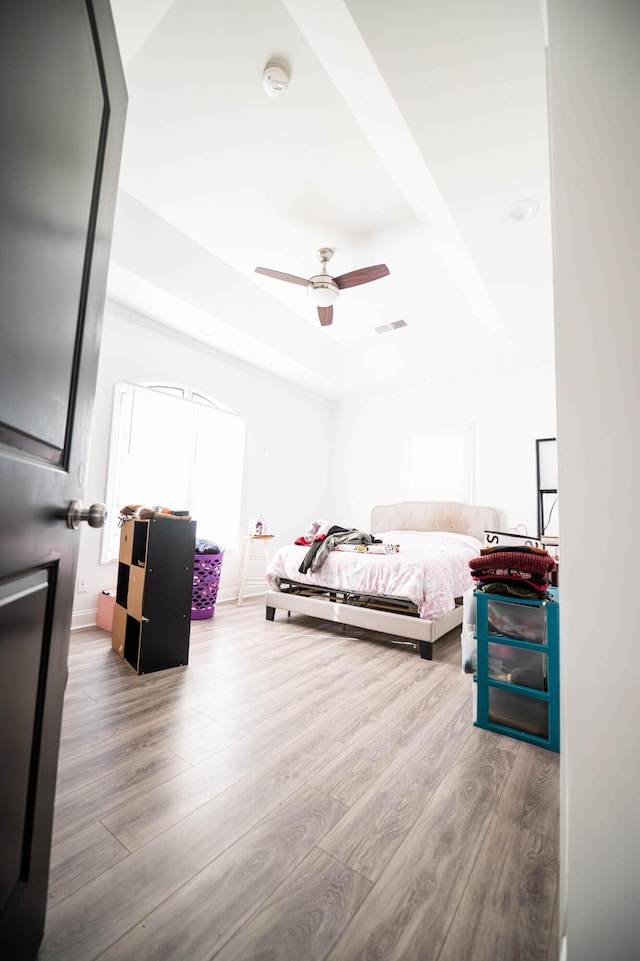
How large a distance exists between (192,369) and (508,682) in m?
4.06

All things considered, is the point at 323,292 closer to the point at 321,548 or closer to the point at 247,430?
the point at 321,548

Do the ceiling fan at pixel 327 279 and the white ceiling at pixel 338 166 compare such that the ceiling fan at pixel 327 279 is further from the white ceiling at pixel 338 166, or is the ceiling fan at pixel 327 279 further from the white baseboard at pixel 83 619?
the white baseboard at pixel 83 619

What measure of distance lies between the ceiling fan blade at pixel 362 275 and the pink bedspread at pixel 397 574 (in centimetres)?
215

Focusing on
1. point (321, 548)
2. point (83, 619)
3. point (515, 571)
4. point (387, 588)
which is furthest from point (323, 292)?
point (83, 619)

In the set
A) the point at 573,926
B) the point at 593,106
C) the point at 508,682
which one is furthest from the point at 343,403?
the point at 573,926

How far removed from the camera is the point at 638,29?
71 cm

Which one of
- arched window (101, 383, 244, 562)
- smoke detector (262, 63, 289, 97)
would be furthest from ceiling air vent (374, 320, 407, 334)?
smoke detector (262, 63, 289, 97)

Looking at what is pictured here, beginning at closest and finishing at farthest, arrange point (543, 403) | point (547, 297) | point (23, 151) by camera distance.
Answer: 1. point (23, 151)
2. point (547, 297)
3. point (543, 403)

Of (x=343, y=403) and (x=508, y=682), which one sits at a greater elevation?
(x=343, y=403)

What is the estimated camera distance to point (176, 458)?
4191 millimetres

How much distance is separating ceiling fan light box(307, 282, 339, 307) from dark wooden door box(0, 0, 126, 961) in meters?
2.35

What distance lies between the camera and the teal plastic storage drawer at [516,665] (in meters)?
1.76

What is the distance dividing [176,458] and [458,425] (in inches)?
142

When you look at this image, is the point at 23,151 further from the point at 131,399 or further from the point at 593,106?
the point at 131,399
